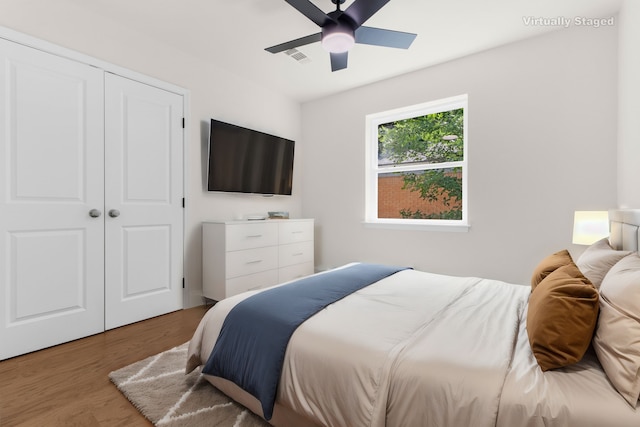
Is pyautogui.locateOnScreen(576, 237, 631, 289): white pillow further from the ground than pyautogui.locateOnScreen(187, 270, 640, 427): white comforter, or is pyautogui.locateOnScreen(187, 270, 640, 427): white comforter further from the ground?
pyautogui.locateOnScreen(576, 237, 631, 289): white pillow

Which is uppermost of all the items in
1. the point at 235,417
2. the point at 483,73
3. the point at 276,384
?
the point at 483,73

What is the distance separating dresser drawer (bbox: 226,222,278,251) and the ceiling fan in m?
1.74

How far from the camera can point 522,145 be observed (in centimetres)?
294

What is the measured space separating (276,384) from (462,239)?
266cm

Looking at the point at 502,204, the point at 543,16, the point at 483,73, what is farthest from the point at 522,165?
the point at 543,16

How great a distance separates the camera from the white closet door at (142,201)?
2.65 metres

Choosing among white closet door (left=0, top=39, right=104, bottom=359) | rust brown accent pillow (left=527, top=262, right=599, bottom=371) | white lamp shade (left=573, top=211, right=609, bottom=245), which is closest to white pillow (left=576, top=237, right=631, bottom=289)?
rust brown accent pillow (left=527, top=262, right=599, bottom=371)

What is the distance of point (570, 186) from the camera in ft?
8.98

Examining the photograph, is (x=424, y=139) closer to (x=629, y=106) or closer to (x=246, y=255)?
(x=629, y=106)

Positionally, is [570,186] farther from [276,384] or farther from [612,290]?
[276,384]

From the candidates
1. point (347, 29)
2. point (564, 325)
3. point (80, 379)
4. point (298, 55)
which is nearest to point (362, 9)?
point (347, 29)

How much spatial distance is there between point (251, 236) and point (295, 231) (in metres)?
0.70

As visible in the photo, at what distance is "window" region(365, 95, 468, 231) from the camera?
3443 millimetres

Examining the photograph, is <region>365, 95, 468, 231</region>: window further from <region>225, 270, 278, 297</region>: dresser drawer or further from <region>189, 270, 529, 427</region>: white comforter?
<region>189, 270, 529, 427</region>: white comforter
